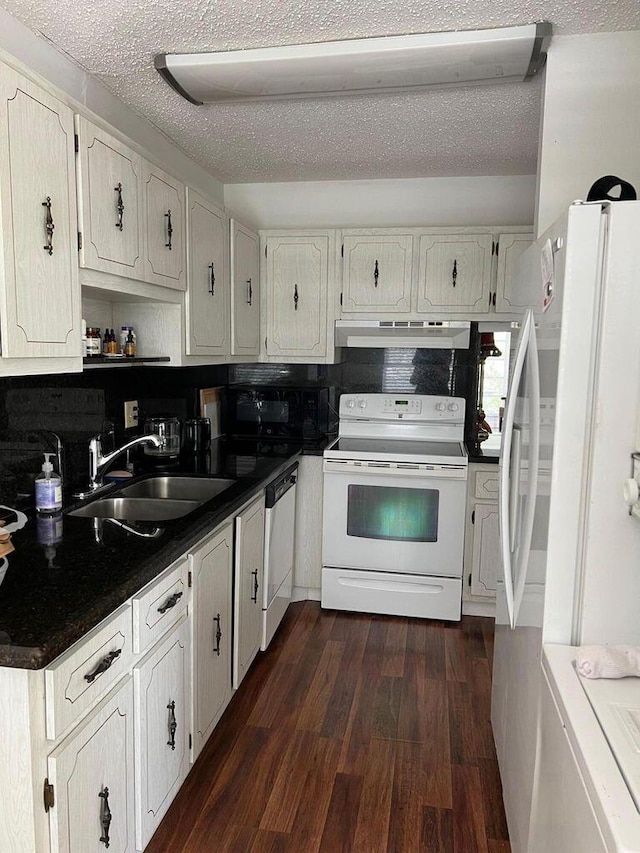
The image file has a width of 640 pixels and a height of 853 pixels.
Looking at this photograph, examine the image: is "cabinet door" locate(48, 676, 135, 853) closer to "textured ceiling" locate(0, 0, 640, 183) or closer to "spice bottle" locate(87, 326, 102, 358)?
"spice bottle" locate(87, 326, 102, 358)

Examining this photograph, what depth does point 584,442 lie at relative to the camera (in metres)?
1.37

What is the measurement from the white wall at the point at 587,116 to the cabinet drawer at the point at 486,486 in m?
1.50

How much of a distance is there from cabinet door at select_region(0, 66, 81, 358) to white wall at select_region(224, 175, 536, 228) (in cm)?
213

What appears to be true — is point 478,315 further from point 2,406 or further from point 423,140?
point 2,406

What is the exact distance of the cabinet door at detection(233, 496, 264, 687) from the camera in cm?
242

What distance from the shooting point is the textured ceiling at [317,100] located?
5.95 feet

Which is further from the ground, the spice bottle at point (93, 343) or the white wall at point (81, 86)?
the white wall at point (81, 86)

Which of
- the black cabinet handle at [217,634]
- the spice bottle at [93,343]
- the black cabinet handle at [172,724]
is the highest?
the spice bottle at [93,343]

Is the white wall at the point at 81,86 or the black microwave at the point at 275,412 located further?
the black microwave at the point at 275,412

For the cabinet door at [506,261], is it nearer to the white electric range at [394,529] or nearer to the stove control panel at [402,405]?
the stove control panel at [402,405]

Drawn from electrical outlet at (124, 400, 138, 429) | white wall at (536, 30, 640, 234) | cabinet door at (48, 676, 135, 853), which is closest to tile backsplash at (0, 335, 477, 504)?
electrical outlet at (124, 400, 138, 429)

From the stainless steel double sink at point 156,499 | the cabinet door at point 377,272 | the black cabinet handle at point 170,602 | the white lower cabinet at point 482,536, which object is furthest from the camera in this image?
the cabinet door at point 377,272

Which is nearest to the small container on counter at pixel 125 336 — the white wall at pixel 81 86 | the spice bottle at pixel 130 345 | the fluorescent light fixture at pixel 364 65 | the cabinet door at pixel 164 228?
A: the spice bottle at pixel 130 345

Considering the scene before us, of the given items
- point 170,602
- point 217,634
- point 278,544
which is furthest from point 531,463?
point 278,544
